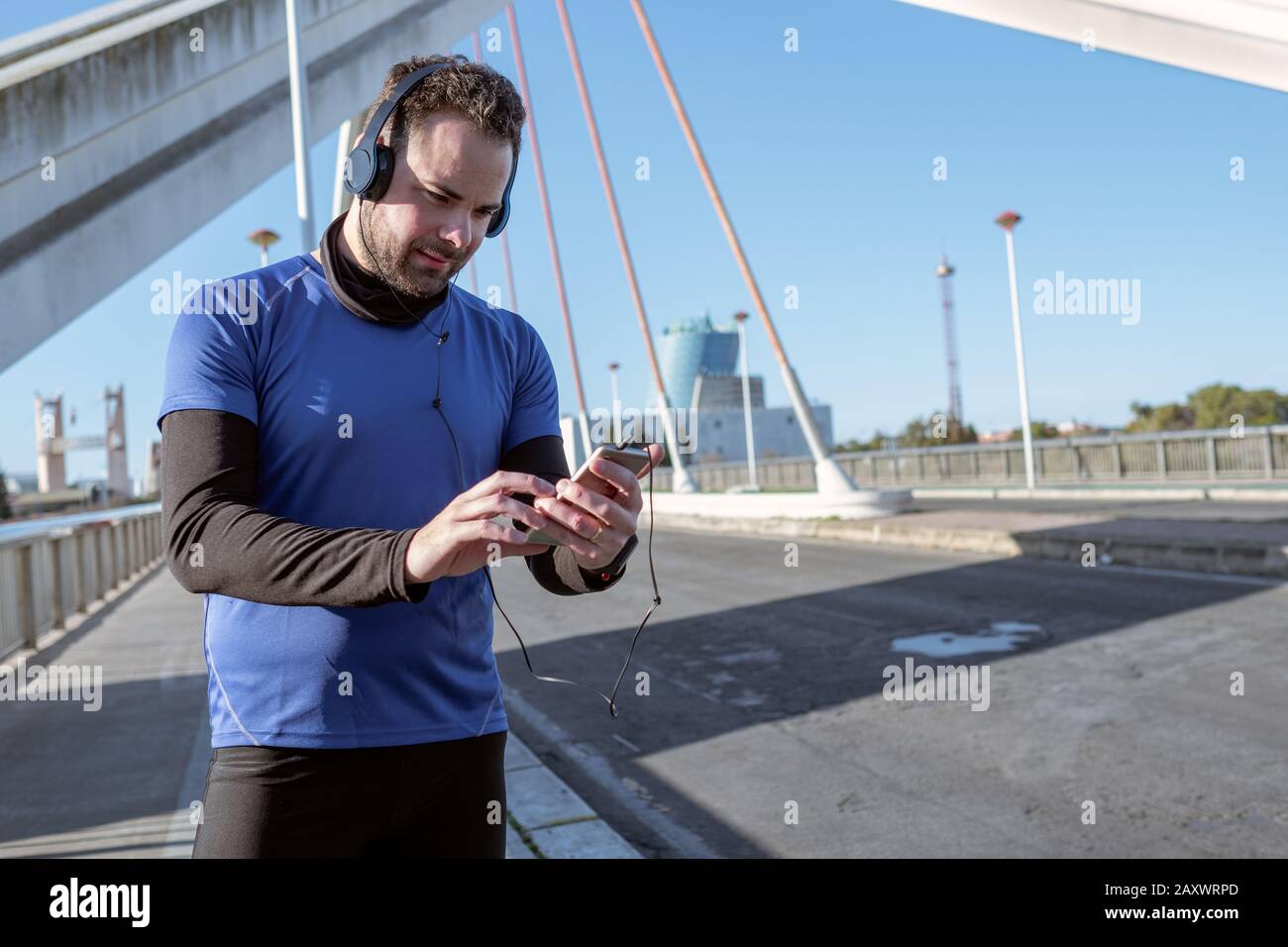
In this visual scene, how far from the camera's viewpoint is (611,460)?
1.44 metres

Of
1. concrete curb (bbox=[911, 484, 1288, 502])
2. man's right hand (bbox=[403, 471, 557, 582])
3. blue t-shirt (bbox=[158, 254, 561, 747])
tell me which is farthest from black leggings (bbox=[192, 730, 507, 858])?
concrete curb (bbox=[911, 484, 1288, 502])

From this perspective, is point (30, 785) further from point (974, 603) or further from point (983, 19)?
point (983, 19)

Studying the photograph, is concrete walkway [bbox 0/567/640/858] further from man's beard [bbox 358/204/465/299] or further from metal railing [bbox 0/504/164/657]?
man's beard [bbox 358/204/465/299]

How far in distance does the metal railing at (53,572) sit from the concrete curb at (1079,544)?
10029 millimetres

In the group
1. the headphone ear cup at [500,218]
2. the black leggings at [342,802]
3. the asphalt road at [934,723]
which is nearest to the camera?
the black leggings at [342,802]

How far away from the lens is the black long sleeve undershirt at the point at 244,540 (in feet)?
4.49

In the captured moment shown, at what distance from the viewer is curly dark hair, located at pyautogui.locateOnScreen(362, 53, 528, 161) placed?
5.32 feet

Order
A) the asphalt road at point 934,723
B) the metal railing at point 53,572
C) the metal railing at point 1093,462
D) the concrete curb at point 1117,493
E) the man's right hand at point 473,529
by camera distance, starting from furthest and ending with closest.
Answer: the metal railing at point 1093,462, the concrete curb at point 1117,493, the metal railing at point 53,572, the asphalt road at point 934,723, the man's right hand at point 473,529

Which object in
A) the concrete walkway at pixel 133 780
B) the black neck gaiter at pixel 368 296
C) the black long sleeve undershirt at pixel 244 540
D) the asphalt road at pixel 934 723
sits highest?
the black neck gaiter at pixel 368 296

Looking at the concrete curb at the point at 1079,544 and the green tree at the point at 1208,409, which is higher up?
the green tree at the point at 1208,409

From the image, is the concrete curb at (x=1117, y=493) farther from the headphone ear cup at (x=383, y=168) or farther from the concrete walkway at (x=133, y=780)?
the headphone ear cup at (x=383, y=168)

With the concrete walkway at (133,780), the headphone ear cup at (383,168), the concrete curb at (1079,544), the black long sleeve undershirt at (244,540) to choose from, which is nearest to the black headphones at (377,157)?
the headphone ear cup at (383,168)

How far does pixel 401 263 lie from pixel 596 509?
567 mm

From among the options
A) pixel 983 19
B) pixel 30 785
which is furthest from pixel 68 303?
pixel 983 19
